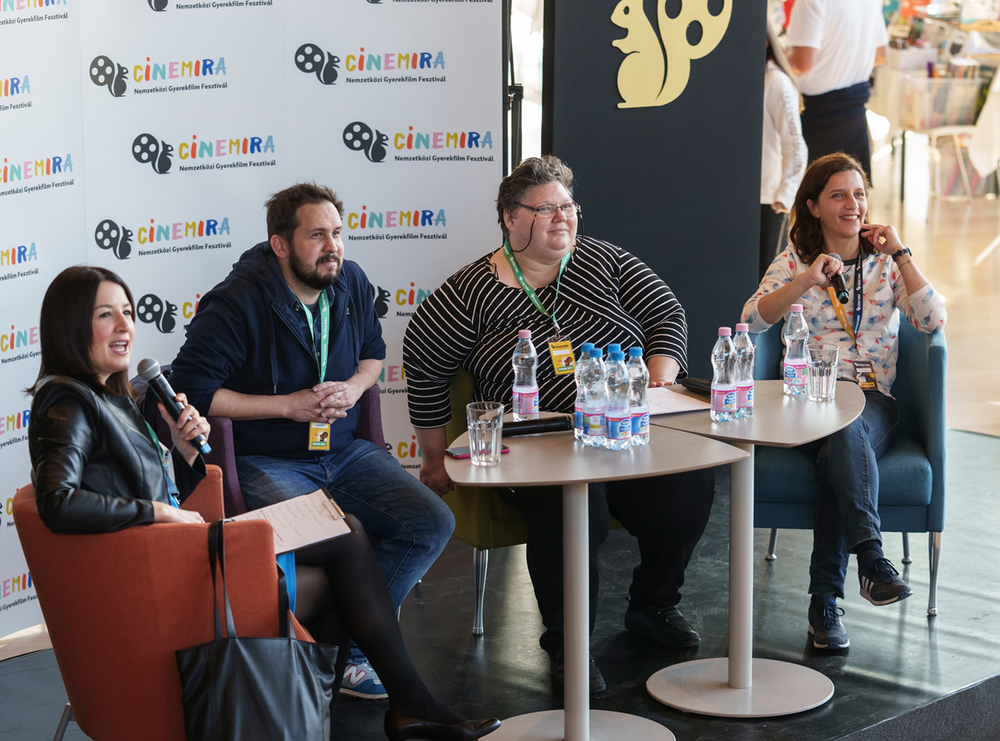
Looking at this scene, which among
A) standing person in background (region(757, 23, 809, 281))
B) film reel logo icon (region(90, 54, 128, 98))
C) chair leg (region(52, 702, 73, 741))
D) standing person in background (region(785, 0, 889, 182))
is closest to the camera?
chair leg (region(52, 702, 73, 741))

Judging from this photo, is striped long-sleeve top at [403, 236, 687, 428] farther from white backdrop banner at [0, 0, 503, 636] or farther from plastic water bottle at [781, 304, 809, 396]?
white backdrop banner at [0, 0, 503, 636]

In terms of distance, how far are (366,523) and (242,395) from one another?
462 mm

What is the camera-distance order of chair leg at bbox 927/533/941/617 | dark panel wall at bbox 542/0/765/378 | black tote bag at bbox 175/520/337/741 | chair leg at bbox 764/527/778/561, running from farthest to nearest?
dark panel wall at bbox 542/0/765/378 → chair leg at bbox 764/527/778/561 → chair leg at bbox 927/533/941/617 → black tote bag at bbox 175/520/337/741

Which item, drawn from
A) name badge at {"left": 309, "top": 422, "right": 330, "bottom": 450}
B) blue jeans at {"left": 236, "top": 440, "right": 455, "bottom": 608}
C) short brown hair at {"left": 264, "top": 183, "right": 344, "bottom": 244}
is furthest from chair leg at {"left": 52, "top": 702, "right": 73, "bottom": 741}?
short brown hair at {"left": 264, "top": 183, "right": 344, "bottom": 244}

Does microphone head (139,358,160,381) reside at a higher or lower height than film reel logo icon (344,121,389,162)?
lower

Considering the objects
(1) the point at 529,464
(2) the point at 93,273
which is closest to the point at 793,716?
(1) the point at 529,464

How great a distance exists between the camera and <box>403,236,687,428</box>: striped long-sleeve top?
9.61ft

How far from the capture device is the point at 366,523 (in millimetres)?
2697

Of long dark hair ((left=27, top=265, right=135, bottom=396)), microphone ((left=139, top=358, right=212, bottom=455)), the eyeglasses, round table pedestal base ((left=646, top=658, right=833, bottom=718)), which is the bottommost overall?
round table pedestal base ((left=646, top=658, right=833, bottom=718))

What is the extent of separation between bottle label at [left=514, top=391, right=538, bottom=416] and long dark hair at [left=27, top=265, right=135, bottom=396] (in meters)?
0.98

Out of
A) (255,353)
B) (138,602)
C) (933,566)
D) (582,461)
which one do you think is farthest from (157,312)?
(933,566)

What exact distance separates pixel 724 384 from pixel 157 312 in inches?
76.4

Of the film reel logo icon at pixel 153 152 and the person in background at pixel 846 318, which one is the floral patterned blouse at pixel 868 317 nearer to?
the person in background at pixel 846 318

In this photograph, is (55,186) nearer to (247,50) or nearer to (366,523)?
(247,50)
